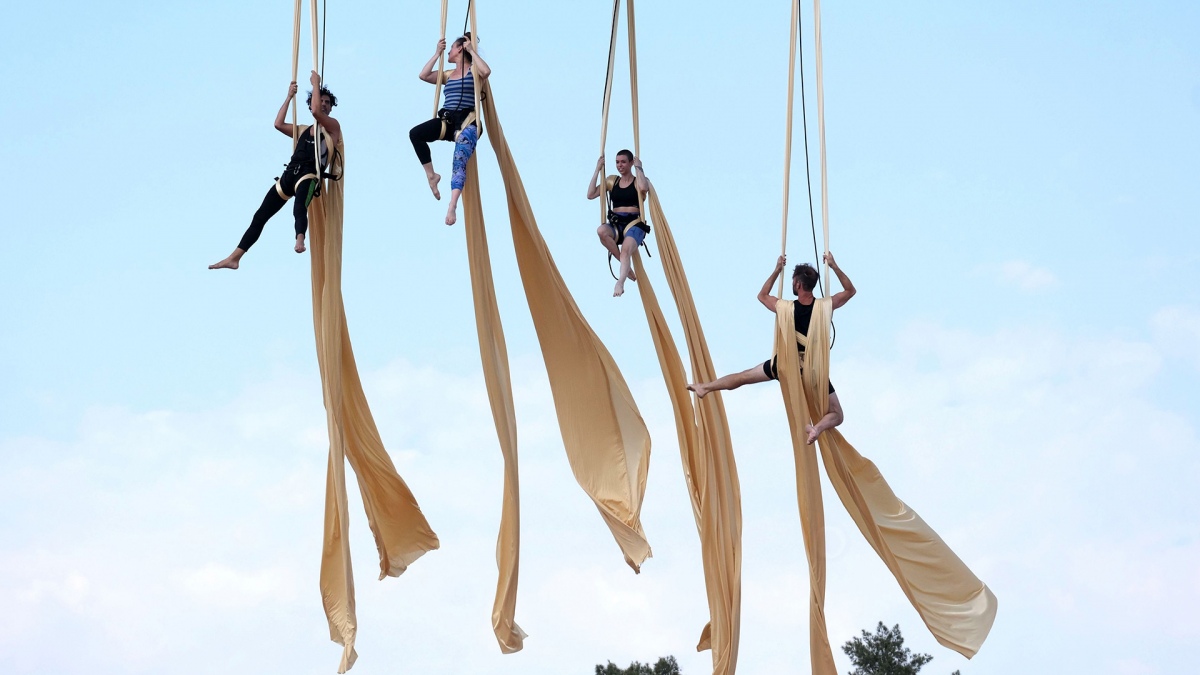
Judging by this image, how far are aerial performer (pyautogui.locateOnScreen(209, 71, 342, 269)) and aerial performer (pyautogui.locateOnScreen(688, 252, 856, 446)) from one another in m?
2.47

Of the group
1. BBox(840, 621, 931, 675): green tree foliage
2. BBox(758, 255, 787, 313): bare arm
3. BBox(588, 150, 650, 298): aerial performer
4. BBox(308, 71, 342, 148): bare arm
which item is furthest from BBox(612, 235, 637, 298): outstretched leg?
BBox(840, 621, 931, 675): green tree foliage

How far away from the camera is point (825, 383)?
9.15 metres

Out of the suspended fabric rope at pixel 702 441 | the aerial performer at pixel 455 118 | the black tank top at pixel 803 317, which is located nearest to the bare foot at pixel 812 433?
the black tank top at pixel 803 317

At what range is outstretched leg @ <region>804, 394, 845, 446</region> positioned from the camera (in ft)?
29.9

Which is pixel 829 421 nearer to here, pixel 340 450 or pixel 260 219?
pixel 340 450

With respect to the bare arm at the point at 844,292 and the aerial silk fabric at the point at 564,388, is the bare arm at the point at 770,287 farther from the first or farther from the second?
the aerial silk fabric at the point at 564,388

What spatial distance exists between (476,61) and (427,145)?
540 millimetres

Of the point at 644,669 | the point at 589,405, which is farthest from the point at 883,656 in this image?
the point at 589,405

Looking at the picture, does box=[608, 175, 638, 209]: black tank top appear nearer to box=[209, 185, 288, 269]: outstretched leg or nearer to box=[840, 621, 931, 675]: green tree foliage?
box=[209, 185, 288, 269]: outstretched leg

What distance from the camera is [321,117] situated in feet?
30.1

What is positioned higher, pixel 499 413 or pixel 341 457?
pixel 499 413

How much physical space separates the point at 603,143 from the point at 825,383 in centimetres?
209

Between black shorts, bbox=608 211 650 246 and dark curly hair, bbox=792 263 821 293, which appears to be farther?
black shorts, bbox=608 211 650 246

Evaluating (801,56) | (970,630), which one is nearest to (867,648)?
(970,630)
